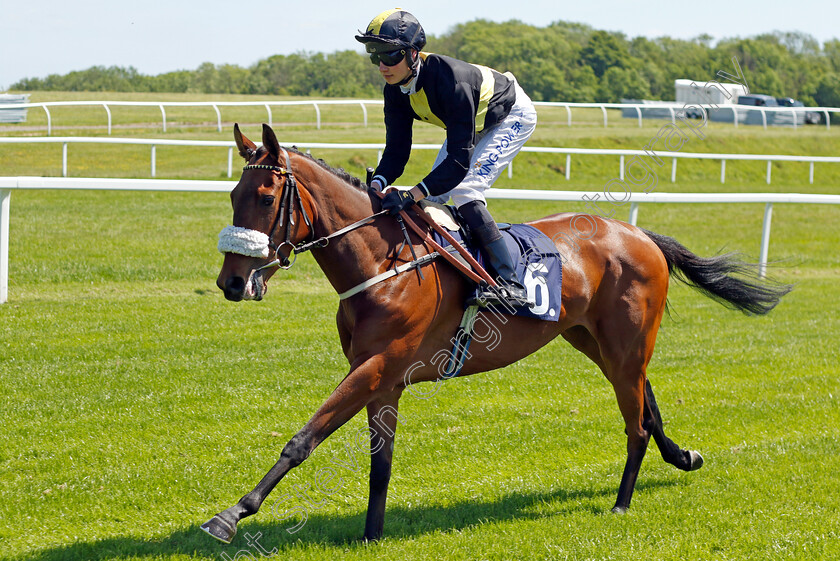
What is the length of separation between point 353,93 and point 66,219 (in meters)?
24.7

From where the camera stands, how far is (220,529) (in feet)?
10.7

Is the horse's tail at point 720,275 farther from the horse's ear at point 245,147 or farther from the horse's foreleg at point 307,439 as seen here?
the horse's ear at point 245,147

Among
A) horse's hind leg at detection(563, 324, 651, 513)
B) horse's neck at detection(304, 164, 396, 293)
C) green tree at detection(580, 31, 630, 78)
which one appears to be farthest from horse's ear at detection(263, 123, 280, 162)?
green tree at detection(580, 31, 630, 78)

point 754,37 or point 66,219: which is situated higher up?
point 754,37

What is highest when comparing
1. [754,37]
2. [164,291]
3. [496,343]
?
[754,37]

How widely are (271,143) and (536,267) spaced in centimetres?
155

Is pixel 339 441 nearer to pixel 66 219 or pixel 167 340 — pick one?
pixel 167 340

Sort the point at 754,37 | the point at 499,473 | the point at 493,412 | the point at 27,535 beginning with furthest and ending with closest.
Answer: the point at 754,37 < the point at 493,412 < the point at 499,473 < the point at 27,535

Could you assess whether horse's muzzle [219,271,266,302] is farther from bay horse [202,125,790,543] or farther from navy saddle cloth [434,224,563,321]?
navy saddle cloth [434,224,563,321]

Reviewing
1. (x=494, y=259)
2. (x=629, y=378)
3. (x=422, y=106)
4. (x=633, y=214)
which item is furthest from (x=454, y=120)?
(x=633, y=214)

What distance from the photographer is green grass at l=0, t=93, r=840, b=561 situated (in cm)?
392

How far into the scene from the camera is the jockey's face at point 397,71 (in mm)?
3723

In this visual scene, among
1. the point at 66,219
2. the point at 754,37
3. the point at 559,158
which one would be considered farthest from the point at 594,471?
the point at 754,37

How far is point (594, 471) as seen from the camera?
16.0 feet
